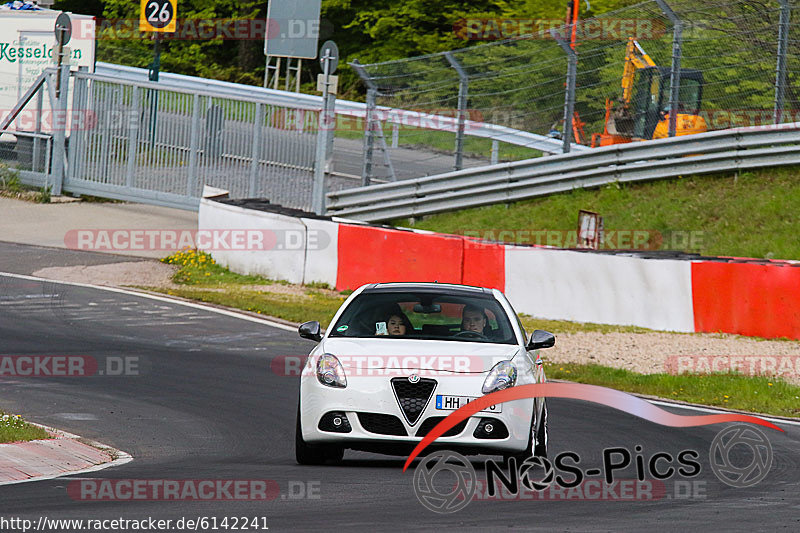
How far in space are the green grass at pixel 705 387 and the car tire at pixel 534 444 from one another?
4471 mm

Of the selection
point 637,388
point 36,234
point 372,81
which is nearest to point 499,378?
point 637,388

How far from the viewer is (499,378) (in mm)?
8773

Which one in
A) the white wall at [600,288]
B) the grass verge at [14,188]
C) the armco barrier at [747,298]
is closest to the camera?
the armco barrier at [747,298]

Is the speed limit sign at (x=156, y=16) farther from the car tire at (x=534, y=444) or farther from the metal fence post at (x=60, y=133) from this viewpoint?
the car tire at (x=534, y=444)

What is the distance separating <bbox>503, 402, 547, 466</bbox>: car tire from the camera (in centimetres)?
880

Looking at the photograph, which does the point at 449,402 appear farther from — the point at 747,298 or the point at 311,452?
the point at 747,298

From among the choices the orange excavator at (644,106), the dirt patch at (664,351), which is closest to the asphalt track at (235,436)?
the dirt patch at (664,351)

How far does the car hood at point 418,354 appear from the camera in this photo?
8.75m

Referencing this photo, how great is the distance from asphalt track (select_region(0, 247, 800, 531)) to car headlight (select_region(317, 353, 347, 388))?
63 centimetres

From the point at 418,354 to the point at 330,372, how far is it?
0.63m

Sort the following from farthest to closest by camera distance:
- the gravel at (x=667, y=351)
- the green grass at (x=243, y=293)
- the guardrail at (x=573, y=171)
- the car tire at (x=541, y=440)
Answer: the guardrail at (x=573, y=171)
the green grass at (x=243, y=293)
the gravel at (x=667, y=351)
the car tire at (x=541, y=440)

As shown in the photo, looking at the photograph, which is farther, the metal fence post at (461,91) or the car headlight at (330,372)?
the metal fence post at (461,91)

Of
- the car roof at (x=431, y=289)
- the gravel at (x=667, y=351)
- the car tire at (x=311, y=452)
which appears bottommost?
the car tire at (x=311, y=452)

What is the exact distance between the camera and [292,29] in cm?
3853
